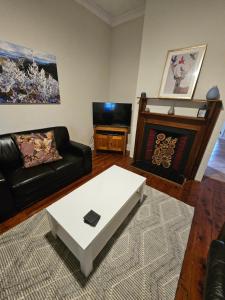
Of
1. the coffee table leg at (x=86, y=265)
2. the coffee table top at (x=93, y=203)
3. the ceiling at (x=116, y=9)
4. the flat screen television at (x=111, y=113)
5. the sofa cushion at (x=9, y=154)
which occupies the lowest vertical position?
the coffee table leg at (x=86, y=265)

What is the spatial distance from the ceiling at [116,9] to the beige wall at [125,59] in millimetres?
104

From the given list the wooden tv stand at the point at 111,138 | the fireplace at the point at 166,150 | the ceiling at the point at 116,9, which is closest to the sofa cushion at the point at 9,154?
the wooden tv stand at the point at 111,138

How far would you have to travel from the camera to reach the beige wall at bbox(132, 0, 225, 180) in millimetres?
1831

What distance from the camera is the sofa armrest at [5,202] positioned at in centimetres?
139

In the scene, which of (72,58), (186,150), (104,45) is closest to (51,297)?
(186,150)

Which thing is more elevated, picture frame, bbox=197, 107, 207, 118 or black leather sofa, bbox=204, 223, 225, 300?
picture frame, bbox=197, 107, 207, 118

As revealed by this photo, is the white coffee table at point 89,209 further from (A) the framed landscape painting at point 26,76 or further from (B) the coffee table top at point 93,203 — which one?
(A) the framed landscape painting at point 26,76

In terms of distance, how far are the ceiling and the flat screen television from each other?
1736 mm

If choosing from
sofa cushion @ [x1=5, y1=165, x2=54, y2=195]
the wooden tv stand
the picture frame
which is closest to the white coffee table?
sofa cushion @ [x1=5, y1=165, x2=54, y2=195]

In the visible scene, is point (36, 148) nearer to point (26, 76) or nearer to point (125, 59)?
point (26, 76)

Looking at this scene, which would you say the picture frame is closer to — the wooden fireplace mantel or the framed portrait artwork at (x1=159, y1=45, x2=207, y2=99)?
the wooden fireplace mantel

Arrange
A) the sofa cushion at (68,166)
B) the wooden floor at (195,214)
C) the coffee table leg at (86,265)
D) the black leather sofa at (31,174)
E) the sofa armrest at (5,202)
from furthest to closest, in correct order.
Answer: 1. the sofa cushion at (68,166)
2. the black leather sofa at (31,174)
3. the sofa armrest at (5,202)
4. the wooden floor at (195,214)
5. the coffee table leg at (86,265)

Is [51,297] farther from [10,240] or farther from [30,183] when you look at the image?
[30,183]

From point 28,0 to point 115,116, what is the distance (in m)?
2.21
